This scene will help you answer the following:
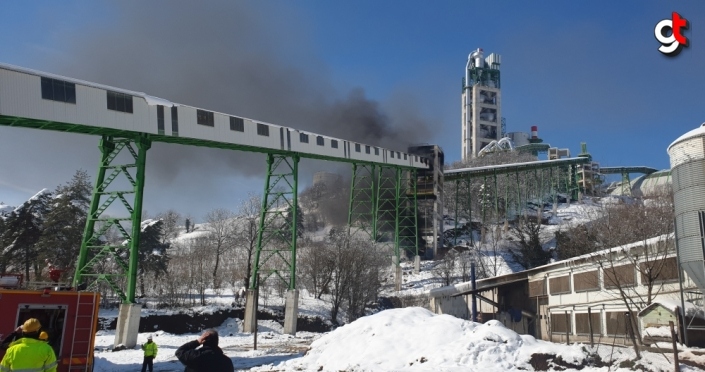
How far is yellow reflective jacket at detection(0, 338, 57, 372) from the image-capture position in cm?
564

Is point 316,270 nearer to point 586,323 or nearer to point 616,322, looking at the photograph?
point 586,323

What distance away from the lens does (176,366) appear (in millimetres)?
22891

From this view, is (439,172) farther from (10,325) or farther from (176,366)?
(10,325)

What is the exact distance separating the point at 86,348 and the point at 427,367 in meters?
8.70

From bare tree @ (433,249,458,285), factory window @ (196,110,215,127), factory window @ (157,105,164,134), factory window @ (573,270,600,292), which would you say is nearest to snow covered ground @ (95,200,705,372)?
factory window @ (573,270,600,292)

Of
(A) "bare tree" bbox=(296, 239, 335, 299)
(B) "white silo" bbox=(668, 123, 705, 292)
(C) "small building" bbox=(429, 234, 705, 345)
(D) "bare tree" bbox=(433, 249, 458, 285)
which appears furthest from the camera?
(D) "bare tree" bbox=(433, 249, 458, 285)

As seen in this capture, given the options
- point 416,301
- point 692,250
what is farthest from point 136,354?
point 416,301

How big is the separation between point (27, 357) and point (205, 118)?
2755 cm

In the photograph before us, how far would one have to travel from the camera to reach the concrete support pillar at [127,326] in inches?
1066

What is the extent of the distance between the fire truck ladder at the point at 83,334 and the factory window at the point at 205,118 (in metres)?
18.9

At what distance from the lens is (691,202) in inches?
585

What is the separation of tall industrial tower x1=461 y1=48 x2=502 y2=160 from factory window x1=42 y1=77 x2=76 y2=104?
114m

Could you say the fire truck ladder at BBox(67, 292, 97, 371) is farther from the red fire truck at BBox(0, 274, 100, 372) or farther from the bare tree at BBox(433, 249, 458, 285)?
the bare tree at BBox(433, 249, 458, 285)

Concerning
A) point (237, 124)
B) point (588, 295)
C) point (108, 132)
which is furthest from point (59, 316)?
point (237, 124)
